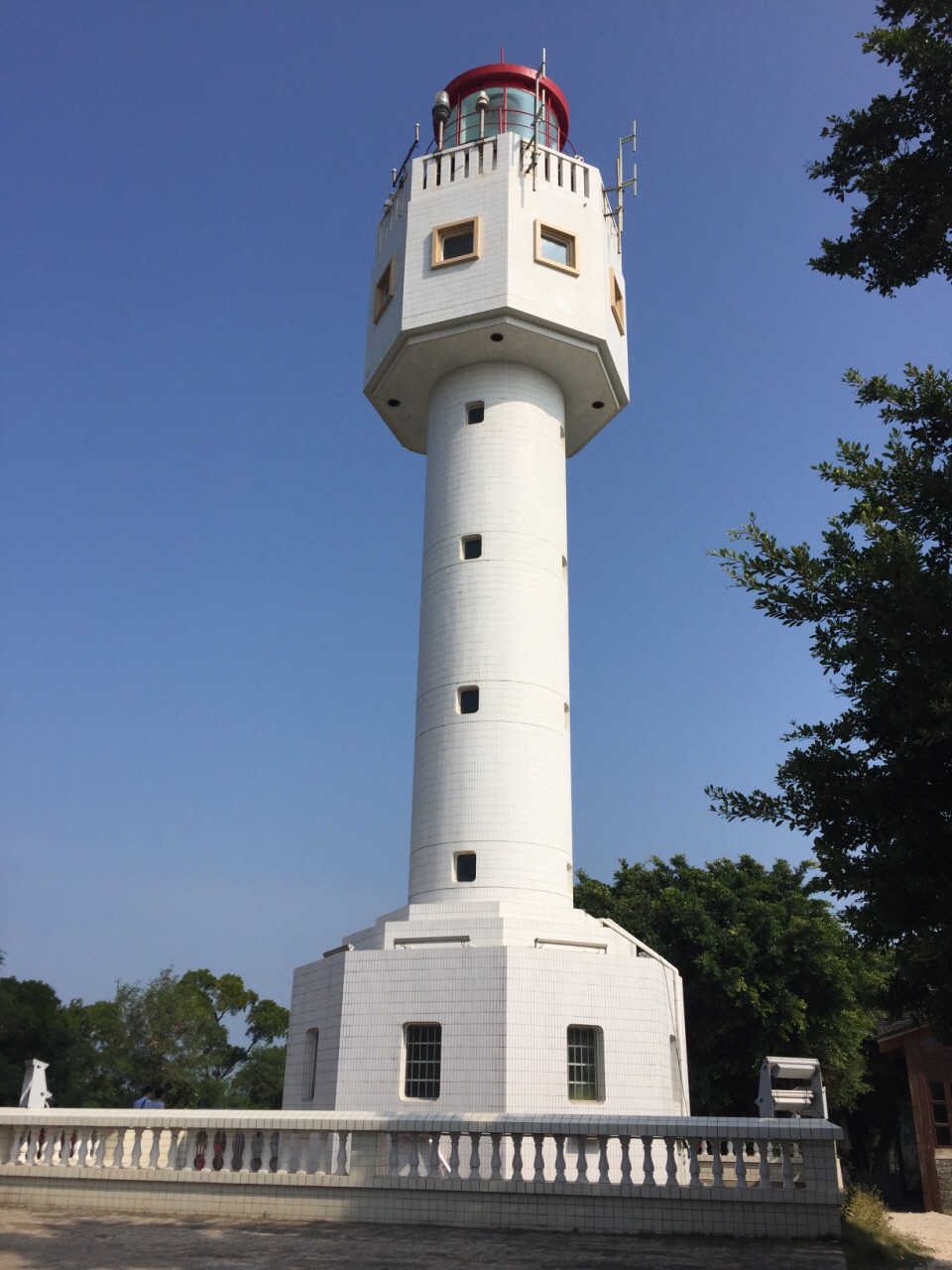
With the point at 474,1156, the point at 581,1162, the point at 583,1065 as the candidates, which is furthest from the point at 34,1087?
the point at 581,1162

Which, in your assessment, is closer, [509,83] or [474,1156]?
[474,1156]

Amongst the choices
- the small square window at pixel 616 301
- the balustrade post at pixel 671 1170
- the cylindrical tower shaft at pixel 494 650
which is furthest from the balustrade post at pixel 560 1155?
the small square window at pixel 616 301

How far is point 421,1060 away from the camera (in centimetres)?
1884

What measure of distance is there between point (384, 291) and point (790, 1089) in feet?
64.5

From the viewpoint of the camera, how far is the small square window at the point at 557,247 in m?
24.6

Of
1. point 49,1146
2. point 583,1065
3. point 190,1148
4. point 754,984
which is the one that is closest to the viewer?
point 190,1148

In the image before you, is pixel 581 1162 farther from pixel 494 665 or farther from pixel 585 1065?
pixel 494 665

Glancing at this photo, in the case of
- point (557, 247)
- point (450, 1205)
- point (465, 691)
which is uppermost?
point (557, 247)

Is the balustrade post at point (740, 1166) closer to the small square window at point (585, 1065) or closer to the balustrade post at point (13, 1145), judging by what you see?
the small square window at point (585, 1065)

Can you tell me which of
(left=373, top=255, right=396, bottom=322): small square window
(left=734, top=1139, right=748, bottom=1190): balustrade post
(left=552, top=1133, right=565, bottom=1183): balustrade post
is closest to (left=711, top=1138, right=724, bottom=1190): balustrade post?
(left=734, top=1139, right=748, bottom=1190): balustrade post

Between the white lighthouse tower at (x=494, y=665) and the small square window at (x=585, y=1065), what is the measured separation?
4 centimetres

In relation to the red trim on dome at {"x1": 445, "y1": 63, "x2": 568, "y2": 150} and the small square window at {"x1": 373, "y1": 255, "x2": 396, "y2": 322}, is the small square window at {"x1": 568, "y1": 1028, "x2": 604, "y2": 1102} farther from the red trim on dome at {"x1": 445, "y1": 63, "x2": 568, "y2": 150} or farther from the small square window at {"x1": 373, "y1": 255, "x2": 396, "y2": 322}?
the red trim on dome at {"x1": 445, "y1": 63, "x2": 568, "y2": 150}

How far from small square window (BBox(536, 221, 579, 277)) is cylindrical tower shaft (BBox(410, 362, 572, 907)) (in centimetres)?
242

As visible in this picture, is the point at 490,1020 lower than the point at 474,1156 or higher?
higher
